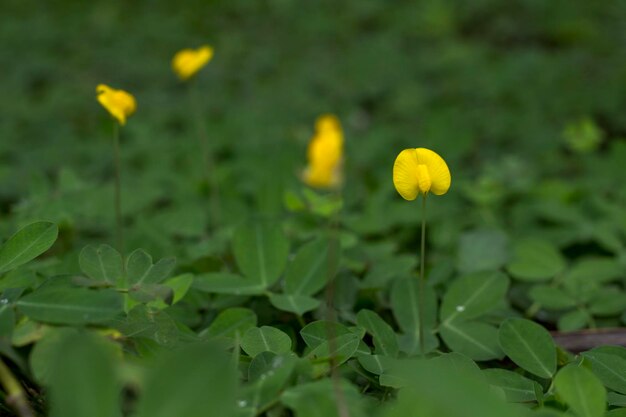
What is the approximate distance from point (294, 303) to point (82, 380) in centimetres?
70

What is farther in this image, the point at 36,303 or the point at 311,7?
the point at 311,7

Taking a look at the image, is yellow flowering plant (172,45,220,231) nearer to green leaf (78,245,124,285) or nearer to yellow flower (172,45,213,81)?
yellow flower (172,45,213,81)

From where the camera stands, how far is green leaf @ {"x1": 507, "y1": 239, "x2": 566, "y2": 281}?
1.87 m

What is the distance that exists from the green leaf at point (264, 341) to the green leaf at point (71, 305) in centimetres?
23

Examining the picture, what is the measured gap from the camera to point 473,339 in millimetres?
1462

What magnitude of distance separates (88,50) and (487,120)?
284 cm

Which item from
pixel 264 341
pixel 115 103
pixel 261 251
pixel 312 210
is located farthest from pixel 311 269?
pixel 115 103

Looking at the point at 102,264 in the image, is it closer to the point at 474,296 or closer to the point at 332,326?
the point at 332,326

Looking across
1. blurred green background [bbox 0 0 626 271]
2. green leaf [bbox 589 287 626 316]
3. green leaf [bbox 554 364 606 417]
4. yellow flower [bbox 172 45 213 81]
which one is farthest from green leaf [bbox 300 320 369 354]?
yellow flower [bbox 172 45 213 81]

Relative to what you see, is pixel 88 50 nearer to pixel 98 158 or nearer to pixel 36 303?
pixel 98 158

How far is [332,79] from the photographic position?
4332 millimetres

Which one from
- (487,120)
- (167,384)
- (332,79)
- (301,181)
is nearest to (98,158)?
(301,181)

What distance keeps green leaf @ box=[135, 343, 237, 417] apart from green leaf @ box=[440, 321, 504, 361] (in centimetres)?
74

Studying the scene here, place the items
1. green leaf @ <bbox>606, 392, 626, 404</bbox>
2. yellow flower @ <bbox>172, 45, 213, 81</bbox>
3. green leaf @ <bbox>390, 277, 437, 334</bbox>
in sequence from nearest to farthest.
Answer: green leaf @ <bbox>606, 392, 626, 404</bbox>, green leaf @ <bbox>390, 277, 437, 334</bbox>, yellow flower @ <bbox>172, 45, 213, 81</bbox>
